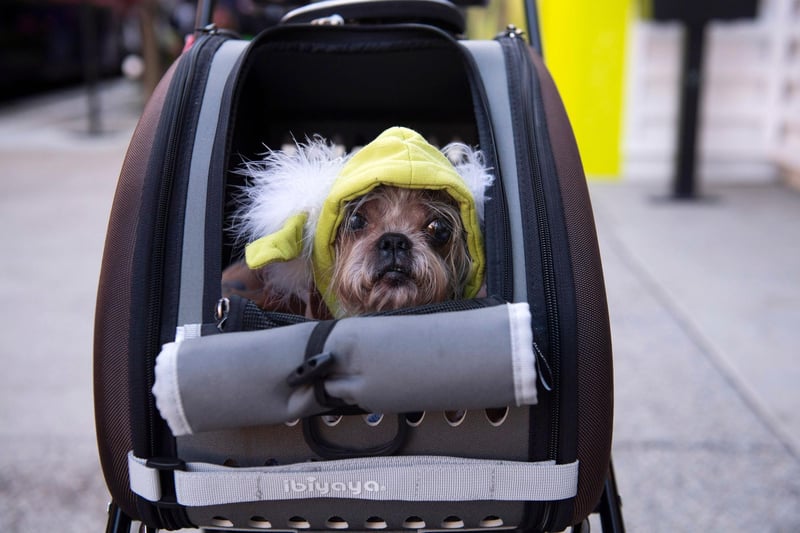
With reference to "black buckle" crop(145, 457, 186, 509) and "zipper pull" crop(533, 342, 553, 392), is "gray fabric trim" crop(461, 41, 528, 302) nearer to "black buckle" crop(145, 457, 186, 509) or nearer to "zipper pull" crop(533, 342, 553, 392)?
"zipper pull" crop(533, 342, 553, 392)

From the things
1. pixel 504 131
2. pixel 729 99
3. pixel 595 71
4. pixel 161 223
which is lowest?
pixel 729 99

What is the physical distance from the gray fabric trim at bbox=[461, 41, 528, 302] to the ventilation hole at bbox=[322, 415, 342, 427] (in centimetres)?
34

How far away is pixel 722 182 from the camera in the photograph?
20.7 feet

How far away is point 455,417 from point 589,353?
9.2 inches

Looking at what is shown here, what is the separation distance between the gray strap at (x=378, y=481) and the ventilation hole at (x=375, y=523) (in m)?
0.08

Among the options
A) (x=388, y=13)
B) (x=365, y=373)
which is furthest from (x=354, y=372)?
(x=388, y=13)

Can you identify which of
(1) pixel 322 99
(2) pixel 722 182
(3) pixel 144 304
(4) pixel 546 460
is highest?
(1) pixel 322 99

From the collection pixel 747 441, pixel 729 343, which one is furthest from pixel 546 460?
pixel 729 343

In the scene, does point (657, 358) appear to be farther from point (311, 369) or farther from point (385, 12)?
point (311, 369)

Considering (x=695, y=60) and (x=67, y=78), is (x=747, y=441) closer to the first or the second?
(x=695, y=60)

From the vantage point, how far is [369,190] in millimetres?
1372

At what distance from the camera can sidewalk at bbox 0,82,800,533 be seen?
227 cm

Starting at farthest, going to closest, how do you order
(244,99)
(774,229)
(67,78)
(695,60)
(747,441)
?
(67,78)
(695,60)
(774,229)
(747,441)
(244,99)

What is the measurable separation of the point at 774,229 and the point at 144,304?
15.2 ft
